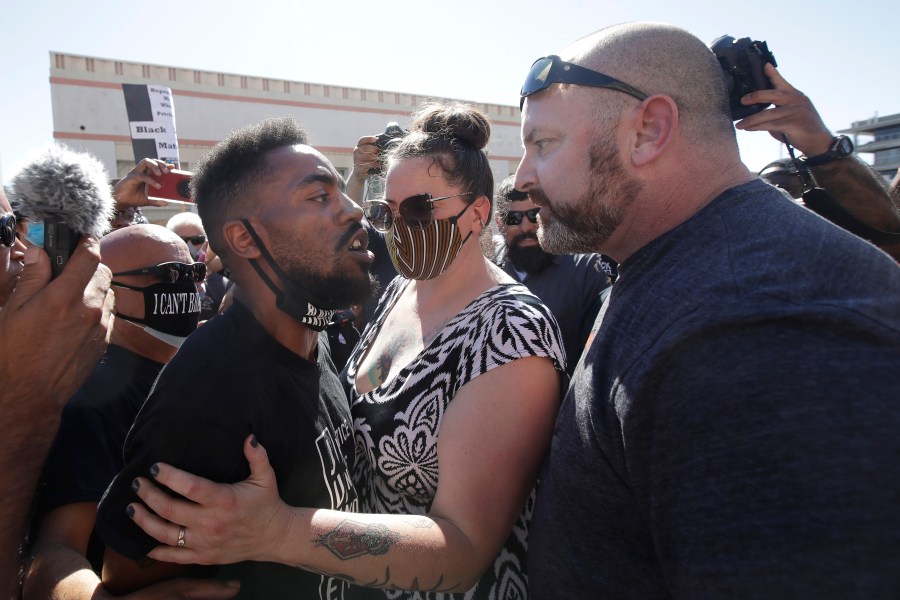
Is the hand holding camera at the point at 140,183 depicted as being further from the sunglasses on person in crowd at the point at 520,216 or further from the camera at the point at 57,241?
the sunglasses on person in crowd at the point at 520,216

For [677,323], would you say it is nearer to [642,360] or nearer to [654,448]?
[642,360]

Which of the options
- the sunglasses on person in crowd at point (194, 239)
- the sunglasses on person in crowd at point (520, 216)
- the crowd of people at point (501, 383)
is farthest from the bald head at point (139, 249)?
the sunglasses on person in crowd at point (194, 239)

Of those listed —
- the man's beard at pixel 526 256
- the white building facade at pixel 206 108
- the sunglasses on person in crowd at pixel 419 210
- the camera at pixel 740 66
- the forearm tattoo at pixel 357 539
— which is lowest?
the forearm tattoo at pixel 357 539

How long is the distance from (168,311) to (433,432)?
165cm

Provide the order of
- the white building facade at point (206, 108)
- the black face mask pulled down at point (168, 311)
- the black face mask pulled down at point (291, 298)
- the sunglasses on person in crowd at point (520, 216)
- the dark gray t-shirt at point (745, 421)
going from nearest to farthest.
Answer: the dark gray t-shirt at point (745, 421) → the black face mask pulled down at point (291, 298) → the black face mask pulled down at point (168, 311) → the sunglasses on person in crowd at point (520, 216) → the white building facade at point (206, 108)

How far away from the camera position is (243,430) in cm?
161

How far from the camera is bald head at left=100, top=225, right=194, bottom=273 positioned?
111 inches

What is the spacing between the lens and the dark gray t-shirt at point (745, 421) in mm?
905

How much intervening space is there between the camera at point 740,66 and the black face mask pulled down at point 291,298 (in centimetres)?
147

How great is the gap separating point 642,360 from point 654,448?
0.58ft

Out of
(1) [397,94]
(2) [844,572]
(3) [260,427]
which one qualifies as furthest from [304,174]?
(1) [397,94]

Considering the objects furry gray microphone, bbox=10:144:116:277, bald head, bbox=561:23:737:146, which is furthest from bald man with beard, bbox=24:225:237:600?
bald head, bbox=561:23:737:146

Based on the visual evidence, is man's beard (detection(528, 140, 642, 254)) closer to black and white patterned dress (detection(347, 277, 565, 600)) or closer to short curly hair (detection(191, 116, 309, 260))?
black and white patterned dress (detection(347, 277, 565, 600))

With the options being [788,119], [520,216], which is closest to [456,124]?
[788,119]
